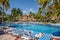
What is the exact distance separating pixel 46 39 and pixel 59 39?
5.60ft

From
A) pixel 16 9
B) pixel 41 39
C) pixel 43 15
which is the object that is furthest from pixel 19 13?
pixel 41 39

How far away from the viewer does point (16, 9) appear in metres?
42.6

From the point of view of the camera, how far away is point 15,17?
131 feet

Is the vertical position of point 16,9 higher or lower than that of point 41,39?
higher

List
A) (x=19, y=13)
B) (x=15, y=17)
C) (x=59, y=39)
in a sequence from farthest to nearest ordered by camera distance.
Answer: (x=19, y=13) < (x=15, y=17) < (x=59, y=39)

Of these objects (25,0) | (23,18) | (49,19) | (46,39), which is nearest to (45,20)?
(49,19)

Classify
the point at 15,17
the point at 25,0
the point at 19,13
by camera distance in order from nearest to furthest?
the point at 25,0 → the point at 15,17 → the point at 19,13

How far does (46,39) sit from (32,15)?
99.0 feet

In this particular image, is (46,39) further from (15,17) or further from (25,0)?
(15,17)

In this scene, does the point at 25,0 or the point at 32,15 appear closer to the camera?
the point at 25,0

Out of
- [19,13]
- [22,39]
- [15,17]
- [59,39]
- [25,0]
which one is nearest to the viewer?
[59,39]

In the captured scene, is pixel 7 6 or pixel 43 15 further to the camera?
pixel 43 15

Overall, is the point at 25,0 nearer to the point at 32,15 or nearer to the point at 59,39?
the point at 32,15


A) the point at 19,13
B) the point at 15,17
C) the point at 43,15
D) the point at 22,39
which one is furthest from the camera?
the point at 19,13
